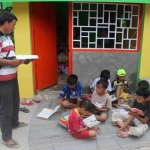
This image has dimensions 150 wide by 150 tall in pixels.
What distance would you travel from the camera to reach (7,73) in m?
3.04

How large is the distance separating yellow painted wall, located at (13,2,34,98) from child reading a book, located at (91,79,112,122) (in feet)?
5.09

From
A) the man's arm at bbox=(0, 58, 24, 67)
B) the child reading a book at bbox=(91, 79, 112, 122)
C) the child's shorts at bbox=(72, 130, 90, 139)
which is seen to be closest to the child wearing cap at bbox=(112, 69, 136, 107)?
the child reading a book at bbox=(91, 79, 112, 122)

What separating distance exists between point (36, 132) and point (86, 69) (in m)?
1.97

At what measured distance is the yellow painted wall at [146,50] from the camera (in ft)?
15.6

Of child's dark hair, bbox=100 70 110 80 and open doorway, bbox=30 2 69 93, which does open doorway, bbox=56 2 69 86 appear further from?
child's dark hair, bbox=100 70 110 80

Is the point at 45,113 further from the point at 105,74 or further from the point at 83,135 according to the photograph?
the point at 105,74

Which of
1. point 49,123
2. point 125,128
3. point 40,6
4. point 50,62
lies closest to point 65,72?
point 50,62

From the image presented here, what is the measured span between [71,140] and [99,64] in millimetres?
2116

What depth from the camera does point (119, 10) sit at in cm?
481

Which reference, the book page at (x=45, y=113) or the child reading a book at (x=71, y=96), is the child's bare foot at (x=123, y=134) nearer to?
the child reading a book at (x=71, y=96)

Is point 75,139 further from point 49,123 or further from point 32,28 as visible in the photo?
point 32,28

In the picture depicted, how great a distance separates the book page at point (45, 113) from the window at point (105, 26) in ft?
5.01

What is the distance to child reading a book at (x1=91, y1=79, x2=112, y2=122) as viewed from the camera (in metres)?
3.99

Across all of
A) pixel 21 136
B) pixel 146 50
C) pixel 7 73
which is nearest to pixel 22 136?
pixel 21 136
